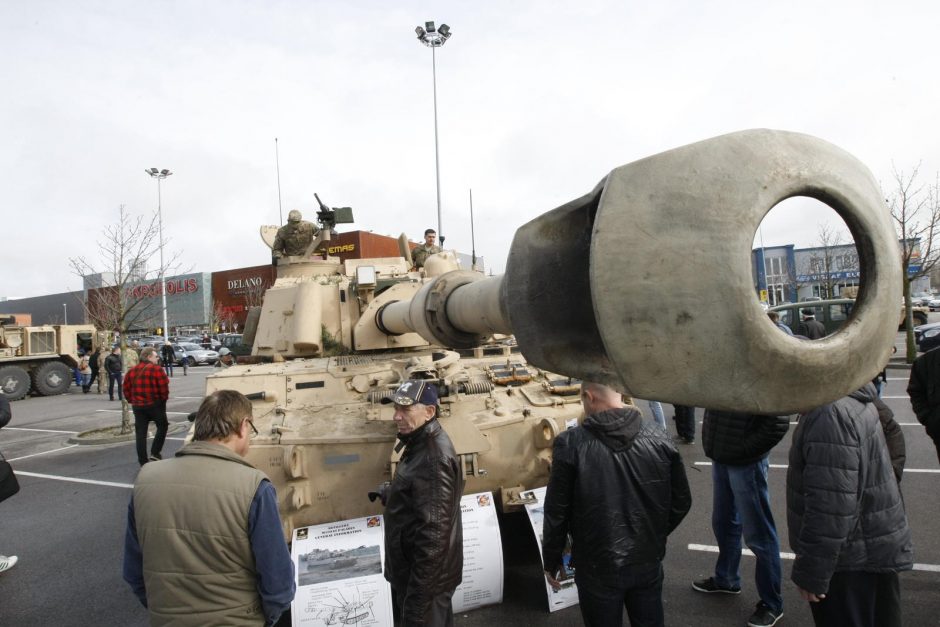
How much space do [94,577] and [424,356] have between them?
358cm

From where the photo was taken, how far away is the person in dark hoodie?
2801 mm

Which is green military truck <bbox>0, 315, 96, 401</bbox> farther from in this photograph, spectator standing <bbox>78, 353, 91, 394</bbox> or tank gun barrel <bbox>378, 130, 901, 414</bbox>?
tank gun barrel <bbox>378, 130, 901, 414</bbox>

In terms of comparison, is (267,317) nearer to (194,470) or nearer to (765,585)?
(194,470)

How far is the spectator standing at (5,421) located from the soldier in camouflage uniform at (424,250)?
195 inches

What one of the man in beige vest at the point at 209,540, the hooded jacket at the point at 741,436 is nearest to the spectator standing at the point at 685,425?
the hooded jacket at the point at 741,436

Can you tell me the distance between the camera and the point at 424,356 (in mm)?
5559

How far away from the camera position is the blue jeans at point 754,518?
→ 3654mm

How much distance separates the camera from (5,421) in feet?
16.7

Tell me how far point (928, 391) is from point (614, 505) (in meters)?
2.83

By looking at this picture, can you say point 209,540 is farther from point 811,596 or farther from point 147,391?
point 147,391

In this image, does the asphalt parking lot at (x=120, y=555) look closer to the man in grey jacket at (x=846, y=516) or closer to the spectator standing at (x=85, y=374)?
the man in grey jacket at (x=846, y=516)

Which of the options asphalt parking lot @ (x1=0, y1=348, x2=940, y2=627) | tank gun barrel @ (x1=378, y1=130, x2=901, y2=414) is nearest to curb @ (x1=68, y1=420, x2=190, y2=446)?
asphalt parking lot @ (x1=0, y1=348, x2=940, y2=627)

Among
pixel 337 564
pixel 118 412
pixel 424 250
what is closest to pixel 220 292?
pixel 118 412

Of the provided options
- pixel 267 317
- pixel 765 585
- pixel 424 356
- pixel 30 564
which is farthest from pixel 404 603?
pixel 30 564
